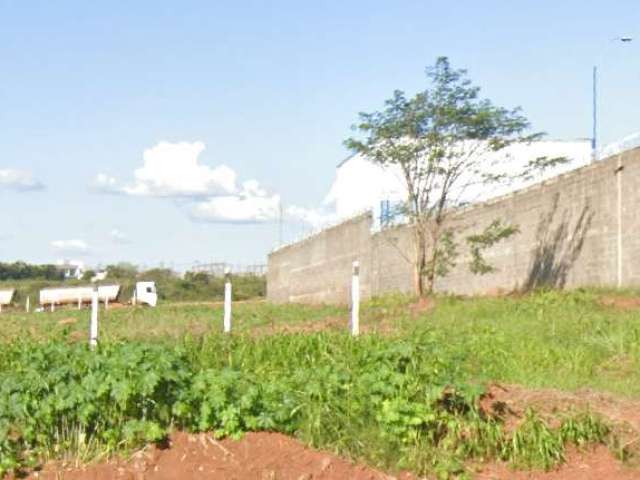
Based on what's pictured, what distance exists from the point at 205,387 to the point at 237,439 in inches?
18.2

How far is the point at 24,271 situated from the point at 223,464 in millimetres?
86965

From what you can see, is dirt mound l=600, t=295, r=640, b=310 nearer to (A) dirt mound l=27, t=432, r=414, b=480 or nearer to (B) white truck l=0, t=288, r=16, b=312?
(A) dirt mound l=27, t=432, r=414, b=480

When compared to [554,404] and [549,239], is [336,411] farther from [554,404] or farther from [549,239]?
[549,239]

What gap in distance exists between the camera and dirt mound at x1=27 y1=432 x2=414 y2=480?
7008 mm

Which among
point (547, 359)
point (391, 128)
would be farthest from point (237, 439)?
point (391, 128)

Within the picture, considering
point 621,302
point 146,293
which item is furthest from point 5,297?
point 621,302

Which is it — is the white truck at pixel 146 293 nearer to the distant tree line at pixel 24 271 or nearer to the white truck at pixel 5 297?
the white truck at pixel 5 297

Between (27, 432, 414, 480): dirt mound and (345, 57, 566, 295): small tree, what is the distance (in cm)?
2151

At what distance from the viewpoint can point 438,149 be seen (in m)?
28.8

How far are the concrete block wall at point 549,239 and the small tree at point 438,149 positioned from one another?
87 cm

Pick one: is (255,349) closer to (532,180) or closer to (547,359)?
(547,359)

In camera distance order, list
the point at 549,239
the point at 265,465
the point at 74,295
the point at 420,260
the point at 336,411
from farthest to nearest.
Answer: the point at 74,295 → the point at 420,260 → the point at 549,239 → the point at 336,411 → the point at 265,465

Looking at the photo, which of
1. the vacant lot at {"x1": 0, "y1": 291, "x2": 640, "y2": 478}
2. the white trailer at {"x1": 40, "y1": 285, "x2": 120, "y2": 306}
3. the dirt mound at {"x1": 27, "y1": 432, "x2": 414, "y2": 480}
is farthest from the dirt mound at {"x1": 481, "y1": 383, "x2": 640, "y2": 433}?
the white trailer at {"x1": 40, "y1": 285, "x2": 120, "y2": 306}

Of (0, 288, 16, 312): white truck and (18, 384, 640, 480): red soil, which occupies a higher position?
(0, 288, 16, 312): white truck
